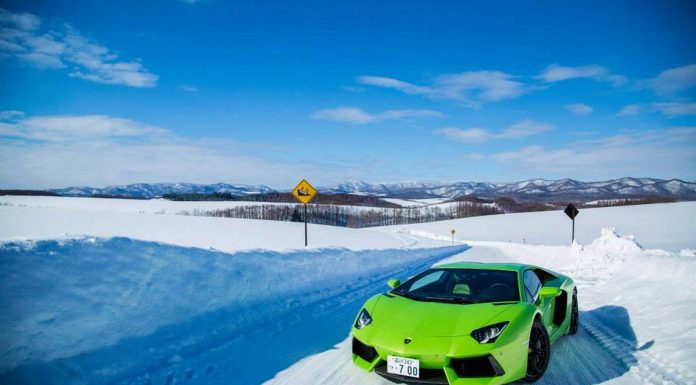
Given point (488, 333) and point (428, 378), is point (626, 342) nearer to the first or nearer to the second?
point (488, 333)

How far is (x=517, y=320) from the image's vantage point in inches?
158

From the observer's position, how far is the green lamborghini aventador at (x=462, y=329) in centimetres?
363

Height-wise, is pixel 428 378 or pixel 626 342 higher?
pixel 428 378

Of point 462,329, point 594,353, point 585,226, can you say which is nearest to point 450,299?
point 462,329

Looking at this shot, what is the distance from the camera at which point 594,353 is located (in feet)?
16.8

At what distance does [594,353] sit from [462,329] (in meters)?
2.53

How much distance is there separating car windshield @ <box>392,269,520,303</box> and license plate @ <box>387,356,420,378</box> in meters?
1.02

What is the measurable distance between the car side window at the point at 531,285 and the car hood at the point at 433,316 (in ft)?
1.94

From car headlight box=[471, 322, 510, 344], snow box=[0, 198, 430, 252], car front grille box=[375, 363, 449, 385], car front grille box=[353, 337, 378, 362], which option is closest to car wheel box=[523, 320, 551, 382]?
car headlight box=[471, 322, 510, 344]

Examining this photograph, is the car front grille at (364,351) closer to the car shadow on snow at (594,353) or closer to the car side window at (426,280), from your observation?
the car side window at (426,280)

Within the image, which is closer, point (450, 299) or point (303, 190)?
point (450, 299)

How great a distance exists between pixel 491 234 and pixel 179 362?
72300 mm

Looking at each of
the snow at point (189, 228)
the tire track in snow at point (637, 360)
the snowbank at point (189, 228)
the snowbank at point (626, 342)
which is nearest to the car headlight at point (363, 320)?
the snowbank at point (626, 342)

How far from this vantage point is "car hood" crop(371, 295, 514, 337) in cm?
383
